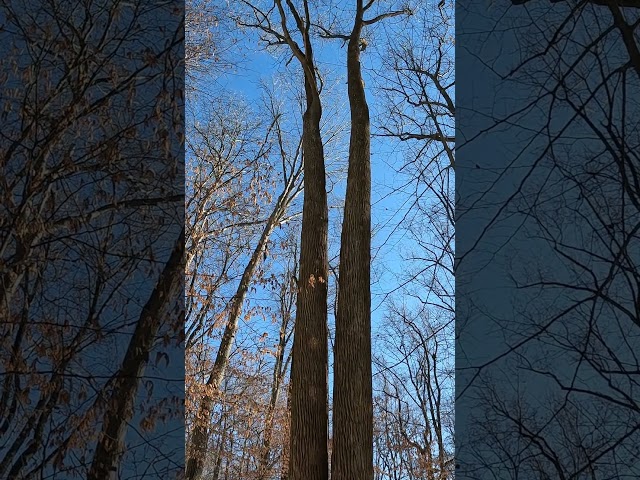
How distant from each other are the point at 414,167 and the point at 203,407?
8.53 ft

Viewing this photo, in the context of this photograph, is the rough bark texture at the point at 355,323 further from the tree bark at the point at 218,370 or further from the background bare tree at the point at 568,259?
the background bare tree at the point at 568,259

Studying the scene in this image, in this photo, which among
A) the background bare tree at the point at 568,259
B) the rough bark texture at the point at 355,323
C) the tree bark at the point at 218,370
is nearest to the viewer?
the background bare tree at the point at 568,259

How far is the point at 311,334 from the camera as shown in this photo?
4738mm

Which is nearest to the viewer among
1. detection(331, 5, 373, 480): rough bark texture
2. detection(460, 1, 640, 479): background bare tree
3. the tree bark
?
detection(460, 1, 640, 479): background bare tree

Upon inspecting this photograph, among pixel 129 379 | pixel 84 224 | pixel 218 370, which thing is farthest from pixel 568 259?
pixel 218 370

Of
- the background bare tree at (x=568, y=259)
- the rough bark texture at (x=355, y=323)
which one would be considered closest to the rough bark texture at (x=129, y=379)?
the background bare tree at (x=568, y=259)

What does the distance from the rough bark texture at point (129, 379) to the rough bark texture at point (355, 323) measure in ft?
8.75

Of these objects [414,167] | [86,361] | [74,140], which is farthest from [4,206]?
[414,167]

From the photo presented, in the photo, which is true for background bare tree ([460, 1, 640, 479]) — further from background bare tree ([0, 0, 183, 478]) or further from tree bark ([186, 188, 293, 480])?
tree bark ([186, 188, 293, 480])

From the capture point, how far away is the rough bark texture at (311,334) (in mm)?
4465

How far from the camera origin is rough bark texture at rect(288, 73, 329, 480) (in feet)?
14.6

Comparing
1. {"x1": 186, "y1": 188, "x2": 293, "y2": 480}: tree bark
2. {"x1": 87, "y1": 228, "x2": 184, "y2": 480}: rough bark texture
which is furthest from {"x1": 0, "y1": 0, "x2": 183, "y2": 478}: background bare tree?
{"x1": 186, "y1": 188, "x2": 293, "y2": 480}: tree bark

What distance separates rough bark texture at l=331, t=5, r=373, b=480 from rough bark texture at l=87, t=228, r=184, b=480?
8.75 feet

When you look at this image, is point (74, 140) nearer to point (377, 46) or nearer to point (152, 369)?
point (152, 369)
